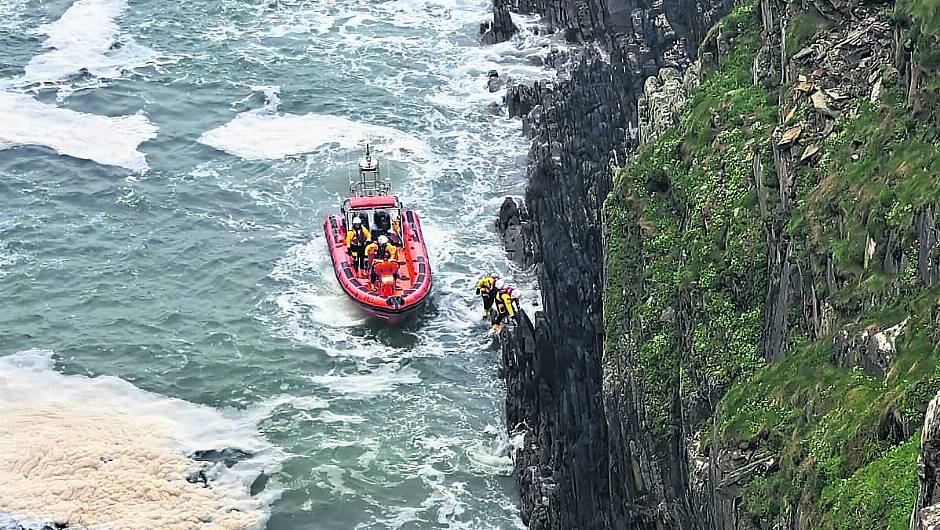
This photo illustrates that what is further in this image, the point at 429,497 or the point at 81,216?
the point at 81,216

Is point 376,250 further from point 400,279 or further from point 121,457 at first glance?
point 121,457

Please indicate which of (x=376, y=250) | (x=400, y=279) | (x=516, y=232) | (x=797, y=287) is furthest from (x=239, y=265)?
(x=797, y=287)

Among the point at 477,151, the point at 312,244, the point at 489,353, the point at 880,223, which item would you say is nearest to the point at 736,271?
the point at 880,223

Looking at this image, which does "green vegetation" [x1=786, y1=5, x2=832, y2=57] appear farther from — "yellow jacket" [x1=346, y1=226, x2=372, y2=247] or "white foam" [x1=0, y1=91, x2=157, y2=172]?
"white foam" [x1=0, y1=91, x2=157, y2=172]

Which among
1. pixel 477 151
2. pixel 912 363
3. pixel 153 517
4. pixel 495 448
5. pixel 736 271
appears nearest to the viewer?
pixel 912 363

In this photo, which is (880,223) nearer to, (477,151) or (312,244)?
(312,244)

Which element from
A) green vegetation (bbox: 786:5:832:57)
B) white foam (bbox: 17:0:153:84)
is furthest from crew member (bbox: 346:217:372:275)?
white foam (bbox: 17:0:153:84)

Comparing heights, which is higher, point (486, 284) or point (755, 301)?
point (755, 301)
